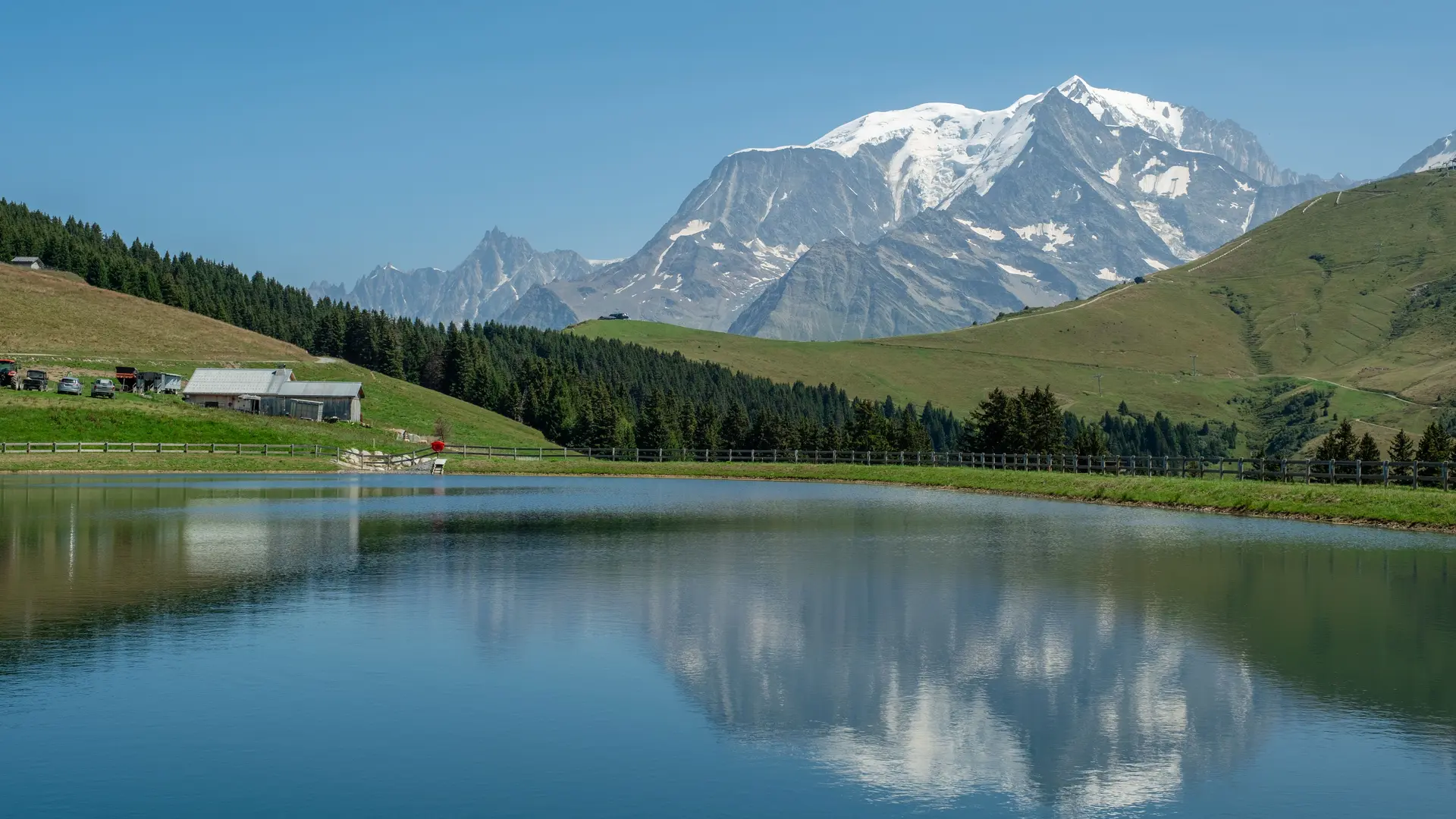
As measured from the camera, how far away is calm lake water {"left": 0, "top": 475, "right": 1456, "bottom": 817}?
1631cm

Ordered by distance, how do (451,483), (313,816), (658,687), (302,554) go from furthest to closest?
(451,483)
(302,554)
(658,687)
(313,816)

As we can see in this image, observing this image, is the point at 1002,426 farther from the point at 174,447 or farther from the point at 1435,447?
the point at 174,447

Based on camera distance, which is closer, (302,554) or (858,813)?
(858,813)

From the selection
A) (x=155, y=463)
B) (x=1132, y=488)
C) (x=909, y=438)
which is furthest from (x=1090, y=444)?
(x=155, y=463)

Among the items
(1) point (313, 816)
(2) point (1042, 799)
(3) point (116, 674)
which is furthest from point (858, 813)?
(3) point (116, 674)

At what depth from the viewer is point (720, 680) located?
890 inches

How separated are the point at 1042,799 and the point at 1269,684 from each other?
8.37 m

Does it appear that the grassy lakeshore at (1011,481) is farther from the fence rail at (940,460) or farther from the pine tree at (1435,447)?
the pine tree at (1435,447)

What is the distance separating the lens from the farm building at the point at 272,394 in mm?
158875

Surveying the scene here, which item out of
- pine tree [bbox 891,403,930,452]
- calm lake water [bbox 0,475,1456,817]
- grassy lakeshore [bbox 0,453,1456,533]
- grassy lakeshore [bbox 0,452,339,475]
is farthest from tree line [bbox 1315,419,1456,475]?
grassy lakeshore [bbox 0,452,339,475]

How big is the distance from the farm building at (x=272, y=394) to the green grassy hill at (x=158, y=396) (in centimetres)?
459

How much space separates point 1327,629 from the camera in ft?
92.0

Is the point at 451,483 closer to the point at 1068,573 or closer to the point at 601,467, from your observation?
the point at 601,467

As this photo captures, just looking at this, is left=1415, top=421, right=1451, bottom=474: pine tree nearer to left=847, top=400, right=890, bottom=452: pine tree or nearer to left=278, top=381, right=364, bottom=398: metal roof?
left=847, top=400, right=890, bottom=452: pine tree
